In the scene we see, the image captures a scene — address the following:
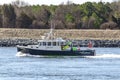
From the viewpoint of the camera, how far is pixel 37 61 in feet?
257

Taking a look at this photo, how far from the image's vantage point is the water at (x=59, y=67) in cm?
6012

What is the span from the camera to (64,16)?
504 feet

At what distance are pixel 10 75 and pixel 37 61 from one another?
Answer: 17283 millimetres

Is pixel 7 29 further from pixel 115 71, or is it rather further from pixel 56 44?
pixel 115 71

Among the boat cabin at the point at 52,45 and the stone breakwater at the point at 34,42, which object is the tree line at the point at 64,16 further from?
the boat cabin at the point at 52,45

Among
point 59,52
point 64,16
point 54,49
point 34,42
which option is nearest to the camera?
point 54,49

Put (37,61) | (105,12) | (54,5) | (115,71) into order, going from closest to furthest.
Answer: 1. (115,71)
2. (37,61)
3. (105,12)
4. (54,5)

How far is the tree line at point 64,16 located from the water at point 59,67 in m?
57.2

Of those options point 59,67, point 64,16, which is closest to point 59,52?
point 59,67

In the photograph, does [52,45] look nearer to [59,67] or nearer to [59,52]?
[59,52]

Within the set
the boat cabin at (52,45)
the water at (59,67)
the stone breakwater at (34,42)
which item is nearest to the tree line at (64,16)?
the stone breakwater at (34,42)

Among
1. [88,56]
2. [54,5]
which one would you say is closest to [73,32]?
[54,5]

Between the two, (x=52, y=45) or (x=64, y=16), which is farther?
(x=64, y=16)

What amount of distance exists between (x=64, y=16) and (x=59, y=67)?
8402 cm
